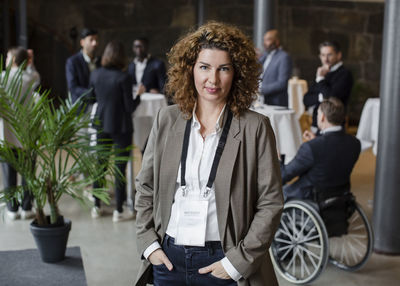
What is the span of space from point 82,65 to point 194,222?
3.95m

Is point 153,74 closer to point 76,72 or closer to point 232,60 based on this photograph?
point 76,72

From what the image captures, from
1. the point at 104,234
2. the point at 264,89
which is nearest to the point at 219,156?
the point at 104,234

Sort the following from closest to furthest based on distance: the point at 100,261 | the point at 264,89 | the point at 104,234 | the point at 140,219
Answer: the point at 140,219
the point at 100,261
the point at 104,234
the point at 264,89

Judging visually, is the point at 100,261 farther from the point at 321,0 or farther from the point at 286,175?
the point at 321,0

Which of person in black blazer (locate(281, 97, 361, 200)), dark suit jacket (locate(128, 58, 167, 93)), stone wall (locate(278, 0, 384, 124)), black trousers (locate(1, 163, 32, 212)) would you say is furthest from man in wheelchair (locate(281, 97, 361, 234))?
stone wall (locate(278, 0, 384, 124))

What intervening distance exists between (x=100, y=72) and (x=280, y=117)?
157cm

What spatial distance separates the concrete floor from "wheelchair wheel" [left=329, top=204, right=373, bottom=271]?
6cm

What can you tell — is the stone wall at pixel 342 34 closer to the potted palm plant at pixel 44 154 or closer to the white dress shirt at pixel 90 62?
the white dress shirt at pixel 90 62

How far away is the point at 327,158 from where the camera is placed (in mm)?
3688

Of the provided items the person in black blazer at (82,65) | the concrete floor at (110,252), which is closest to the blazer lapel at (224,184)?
the concrete floor at (110,252)

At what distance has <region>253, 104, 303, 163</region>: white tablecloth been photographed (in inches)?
202

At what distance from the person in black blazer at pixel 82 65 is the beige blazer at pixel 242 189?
3.69 metres

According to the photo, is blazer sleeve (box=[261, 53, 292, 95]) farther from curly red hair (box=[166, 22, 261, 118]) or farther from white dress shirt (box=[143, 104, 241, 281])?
white dress shirt (box=[143, 104, 241, 281])

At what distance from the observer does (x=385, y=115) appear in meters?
4.25
